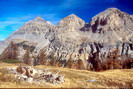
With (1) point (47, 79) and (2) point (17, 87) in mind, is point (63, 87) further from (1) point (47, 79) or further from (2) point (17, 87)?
(2) point (17, 87)

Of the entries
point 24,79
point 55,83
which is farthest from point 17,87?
point 55,83

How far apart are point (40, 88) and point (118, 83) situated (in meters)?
11.6

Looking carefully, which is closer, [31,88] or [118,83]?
[31,88]

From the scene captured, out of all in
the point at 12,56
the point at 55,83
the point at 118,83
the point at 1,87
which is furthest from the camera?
the point at 12,56

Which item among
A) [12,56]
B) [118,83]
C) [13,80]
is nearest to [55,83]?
[13,80]

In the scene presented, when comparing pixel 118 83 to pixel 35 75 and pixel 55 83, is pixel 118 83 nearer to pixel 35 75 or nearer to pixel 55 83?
pixel 55 83

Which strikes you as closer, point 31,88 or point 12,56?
point 31,88

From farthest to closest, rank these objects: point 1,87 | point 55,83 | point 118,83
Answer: point 118,83 → point 55,83 → point 1,87

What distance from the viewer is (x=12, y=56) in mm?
143000

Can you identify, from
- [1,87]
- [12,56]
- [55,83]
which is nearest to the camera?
[1,87]

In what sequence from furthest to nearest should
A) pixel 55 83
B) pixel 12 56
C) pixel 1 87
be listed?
pixel 12 56
pixel 55 83
pixel 1 87

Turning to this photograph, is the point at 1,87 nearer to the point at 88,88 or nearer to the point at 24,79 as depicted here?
the point at 24,79

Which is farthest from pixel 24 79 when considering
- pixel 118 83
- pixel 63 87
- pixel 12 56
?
pixel 12 56

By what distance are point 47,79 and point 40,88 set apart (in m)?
4.18
